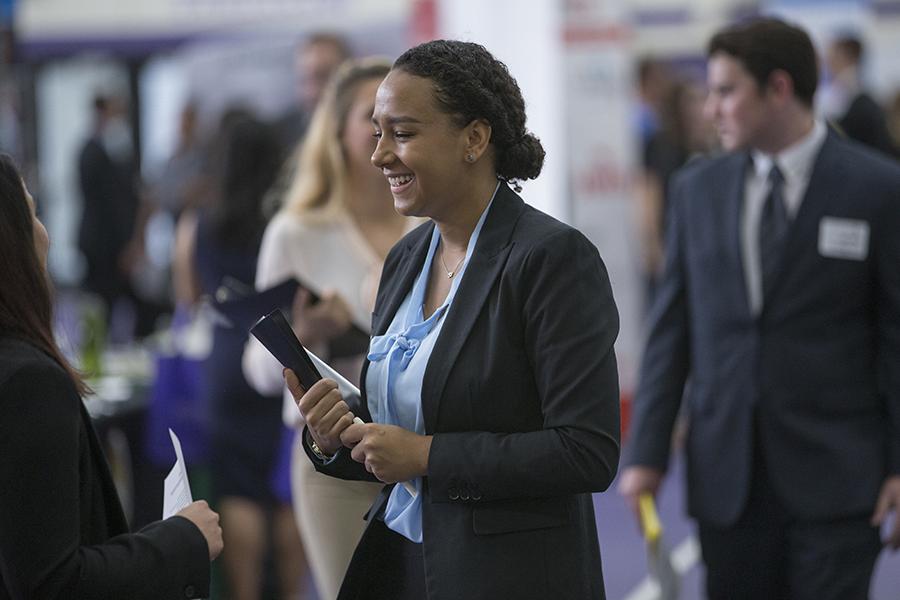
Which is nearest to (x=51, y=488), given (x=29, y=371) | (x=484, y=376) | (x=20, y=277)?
(x=29, y=371)

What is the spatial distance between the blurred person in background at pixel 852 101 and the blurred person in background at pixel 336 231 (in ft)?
10.9

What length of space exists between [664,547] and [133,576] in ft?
5.67

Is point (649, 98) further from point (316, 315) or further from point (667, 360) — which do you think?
point (316, 315)

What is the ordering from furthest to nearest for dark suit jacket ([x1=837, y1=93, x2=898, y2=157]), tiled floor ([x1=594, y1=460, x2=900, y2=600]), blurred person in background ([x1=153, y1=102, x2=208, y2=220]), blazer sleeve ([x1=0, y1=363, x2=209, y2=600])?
blurred person in background ([x1=153, y1=102, x2=208, y2=220]) → dark suit jacket ([x1=837, y1=93, x2=898, y2=157]) → tiled floor ([x1=594, y1=460, x2=900, y2=600]) → blazer sleeve ([x1=0, y1=363, x2=209, y2=600])

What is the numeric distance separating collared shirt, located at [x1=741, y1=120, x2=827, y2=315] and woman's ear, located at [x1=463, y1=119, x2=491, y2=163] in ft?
4.01

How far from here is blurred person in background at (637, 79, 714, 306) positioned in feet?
36.6

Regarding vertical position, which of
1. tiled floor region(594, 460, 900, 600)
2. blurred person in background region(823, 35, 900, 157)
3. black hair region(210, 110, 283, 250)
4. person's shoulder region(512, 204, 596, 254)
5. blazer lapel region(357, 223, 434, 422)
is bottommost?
tiled floor region(594, 460, 900, 600)

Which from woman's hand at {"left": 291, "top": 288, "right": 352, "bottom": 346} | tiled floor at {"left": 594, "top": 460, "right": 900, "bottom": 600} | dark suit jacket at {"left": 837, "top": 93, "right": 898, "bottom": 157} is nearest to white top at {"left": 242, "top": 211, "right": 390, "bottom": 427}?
woman's hand at {"left": 291, "top": 288, "right": 352, "bottom": 346}

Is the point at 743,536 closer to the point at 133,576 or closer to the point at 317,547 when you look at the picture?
the point at 317,547

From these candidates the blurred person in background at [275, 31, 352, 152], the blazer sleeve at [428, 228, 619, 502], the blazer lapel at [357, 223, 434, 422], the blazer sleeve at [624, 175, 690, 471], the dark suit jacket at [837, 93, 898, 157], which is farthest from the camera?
the dark suit jacket at [837, 93, 898, 157]

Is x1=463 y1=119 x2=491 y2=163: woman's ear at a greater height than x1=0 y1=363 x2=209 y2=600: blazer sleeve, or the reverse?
x1=463 y1=119 x2=491 y2=163: woman's ear

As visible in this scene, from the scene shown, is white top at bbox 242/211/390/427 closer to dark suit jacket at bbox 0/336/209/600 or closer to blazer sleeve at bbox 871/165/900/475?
blazer sleeve at bbox 871/165/900/475

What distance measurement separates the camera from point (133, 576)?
2068 mm

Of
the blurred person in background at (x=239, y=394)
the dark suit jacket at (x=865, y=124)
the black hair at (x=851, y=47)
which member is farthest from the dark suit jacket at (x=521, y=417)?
the black hair at (x=851, y=47)
